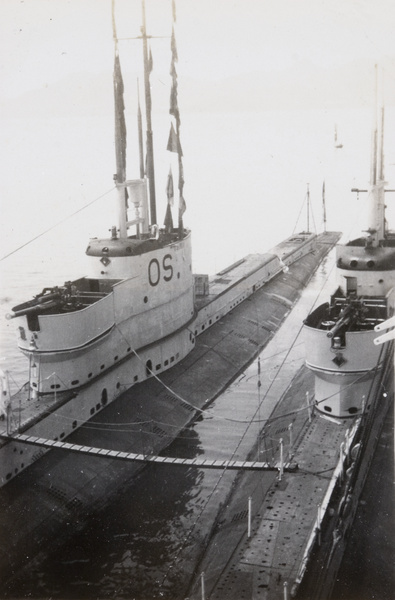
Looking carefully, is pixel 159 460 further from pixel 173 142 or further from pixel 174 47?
pixel 174 47

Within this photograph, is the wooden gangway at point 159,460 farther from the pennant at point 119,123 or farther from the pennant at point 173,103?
the pennant at point 173,103

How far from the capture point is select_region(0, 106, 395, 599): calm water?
1109cm

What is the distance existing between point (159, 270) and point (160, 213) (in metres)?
47.5

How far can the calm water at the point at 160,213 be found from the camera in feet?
36.4

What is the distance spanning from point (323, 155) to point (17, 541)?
72439mm

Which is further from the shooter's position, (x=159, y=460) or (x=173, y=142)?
(x=173, y=142)

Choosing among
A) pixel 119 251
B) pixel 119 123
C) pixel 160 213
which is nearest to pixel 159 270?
pixel 119 251

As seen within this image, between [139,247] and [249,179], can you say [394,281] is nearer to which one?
[139,247]

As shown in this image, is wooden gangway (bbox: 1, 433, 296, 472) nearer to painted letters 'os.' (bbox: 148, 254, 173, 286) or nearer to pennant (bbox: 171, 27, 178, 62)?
painted letters 'os.' (bbox: 148, 254, 173, 286)

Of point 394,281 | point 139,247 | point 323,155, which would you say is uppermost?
point 323,155

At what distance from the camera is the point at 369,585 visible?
9305mm

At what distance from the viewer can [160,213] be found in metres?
63.9

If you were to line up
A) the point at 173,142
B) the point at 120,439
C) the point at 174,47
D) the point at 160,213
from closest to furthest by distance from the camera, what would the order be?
the point at 120,439 < the point at 174,47 < the point at 173,142 < the point at 160,213

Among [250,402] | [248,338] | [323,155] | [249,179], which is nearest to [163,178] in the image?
[249,179]
